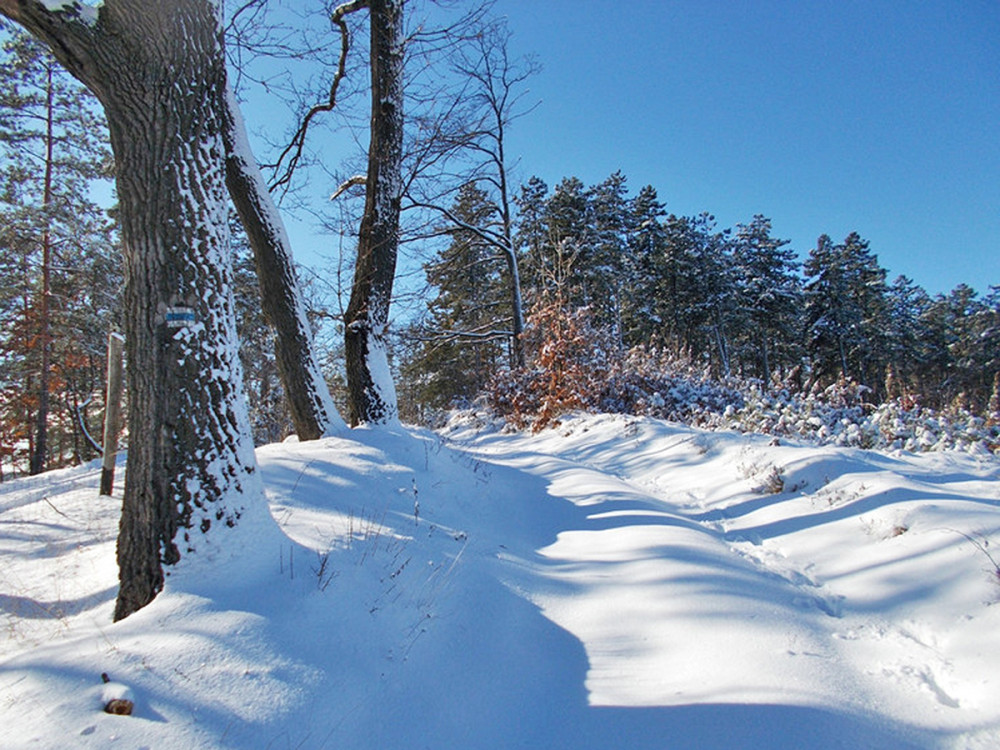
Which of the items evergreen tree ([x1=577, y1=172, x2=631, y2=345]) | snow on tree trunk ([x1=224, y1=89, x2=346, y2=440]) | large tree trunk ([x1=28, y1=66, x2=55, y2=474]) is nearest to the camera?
snow on tree trunk ([x1=224, y1=89, x2=346, y2=440])

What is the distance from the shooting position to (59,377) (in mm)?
17922

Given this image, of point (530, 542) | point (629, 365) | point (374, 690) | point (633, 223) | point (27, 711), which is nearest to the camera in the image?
point (27, 711)

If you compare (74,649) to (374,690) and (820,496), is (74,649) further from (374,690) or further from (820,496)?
(820,496)

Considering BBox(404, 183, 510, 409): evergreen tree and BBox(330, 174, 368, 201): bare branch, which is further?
BBox(404, 183, 510, 409): evergreen tree

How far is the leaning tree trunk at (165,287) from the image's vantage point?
91.0 inches

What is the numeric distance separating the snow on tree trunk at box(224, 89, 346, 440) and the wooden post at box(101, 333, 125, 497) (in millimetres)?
1656

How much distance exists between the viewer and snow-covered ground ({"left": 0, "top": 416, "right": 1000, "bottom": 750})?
1581 millimetres

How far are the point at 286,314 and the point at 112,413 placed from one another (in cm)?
205

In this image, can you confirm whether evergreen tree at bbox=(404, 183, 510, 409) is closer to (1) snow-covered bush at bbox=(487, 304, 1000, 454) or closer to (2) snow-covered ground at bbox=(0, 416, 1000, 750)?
(1) snow-covered bush at bbox=(487, 304, 1000, 454)

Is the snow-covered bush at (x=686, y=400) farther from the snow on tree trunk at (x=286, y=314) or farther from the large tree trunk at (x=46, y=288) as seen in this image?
the large tree trunk at (x=46, y=288)

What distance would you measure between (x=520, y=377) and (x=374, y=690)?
380 inches

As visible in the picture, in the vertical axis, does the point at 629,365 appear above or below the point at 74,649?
above

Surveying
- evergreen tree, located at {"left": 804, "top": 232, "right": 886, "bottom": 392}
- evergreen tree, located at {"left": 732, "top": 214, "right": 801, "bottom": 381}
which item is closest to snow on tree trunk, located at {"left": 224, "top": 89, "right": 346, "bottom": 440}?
evergreen tree, located at {"left": 732, "top": 214, "right": 801, "bottom": 381}

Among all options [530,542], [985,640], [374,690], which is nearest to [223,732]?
[374,690]
